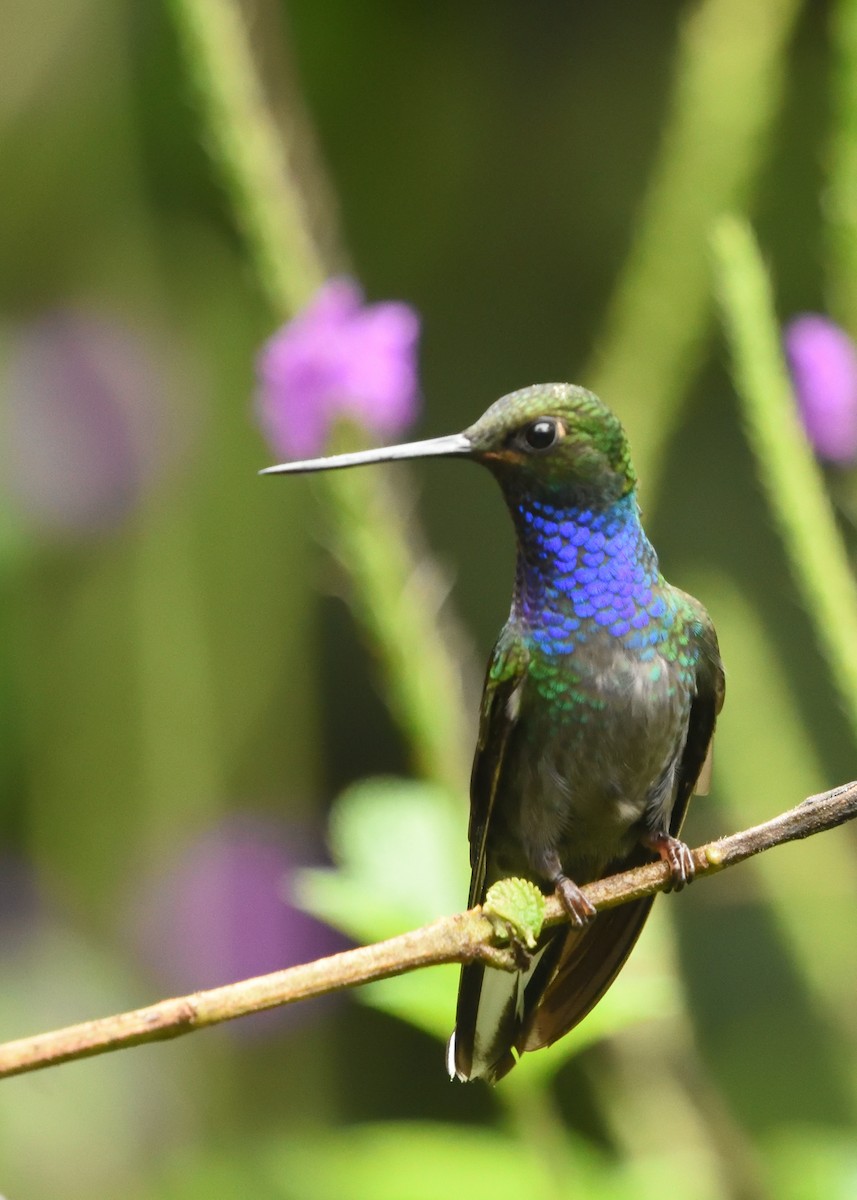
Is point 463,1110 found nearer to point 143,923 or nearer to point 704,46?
point 143,923

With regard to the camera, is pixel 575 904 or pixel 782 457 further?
pixel 782 457

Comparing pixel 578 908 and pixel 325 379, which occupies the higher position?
pixel 325 379

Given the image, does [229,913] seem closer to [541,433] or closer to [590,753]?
[590,753]

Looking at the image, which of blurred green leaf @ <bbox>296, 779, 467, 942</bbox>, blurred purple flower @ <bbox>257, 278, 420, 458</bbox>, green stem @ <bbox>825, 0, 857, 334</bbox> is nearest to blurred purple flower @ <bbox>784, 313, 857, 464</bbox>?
green stem @ <bbox>825, 0, 857, 334</bbox>

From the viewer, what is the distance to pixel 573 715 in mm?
1046

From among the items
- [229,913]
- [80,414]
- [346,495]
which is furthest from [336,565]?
[80,414]

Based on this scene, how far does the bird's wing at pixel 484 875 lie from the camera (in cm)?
88

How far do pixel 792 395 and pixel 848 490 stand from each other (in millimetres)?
128

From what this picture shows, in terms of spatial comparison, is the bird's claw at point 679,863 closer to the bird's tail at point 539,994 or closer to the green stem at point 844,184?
the bird's tail at point 539,994

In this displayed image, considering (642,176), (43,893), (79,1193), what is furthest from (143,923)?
(642,176)

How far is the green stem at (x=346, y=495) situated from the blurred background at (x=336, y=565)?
0.05m

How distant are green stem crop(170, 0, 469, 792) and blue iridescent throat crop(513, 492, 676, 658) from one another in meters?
0.42

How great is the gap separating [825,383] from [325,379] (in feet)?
1.52

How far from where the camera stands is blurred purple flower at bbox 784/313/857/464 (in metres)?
1.33
